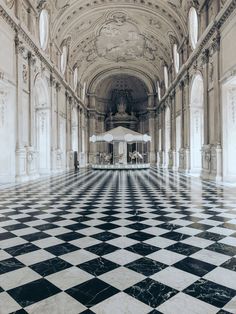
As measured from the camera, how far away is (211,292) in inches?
85.1

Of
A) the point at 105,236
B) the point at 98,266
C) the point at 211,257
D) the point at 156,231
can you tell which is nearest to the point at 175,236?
the point at 156,231

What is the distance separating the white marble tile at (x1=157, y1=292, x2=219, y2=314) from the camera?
1.89 metres

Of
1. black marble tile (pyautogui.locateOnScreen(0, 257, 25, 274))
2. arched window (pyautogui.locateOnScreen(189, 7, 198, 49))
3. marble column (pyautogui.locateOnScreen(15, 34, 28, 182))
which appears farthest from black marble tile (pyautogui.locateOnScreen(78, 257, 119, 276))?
arched window (pyautogui.locateOnScreen(189, 7, 198, 49))

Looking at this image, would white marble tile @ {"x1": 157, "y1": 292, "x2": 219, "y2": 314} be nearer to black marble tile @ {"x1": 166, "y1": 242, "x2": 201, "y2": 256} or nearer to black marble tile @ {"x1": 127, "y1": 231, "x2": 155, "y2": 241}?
black marble tile @ {"x1": 166, "y1": 242, "x2": 201, "y2": 256}

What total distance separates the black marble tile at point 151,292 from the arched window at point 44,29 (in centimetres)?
1521

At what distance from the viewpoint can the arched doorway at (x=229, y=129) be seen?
10.8 metres

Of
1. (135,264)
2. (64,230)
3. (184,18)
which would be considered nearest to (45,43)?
(184,18)

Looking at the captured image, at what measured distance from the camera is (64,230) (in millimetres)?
4043

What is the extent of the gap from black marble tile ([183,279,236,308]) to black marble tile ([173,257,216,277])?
192 millimetres

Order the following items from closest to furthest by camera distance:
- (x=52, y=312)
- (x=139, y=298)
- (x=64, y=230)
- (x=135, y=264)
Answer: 1. (x=52, y=312)
2. (x=139, y=298)
3. (x=135, y=264)
4. (x=64, y=230)

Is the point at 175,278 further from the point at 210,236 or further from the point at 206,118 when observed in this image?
the point at 206,118

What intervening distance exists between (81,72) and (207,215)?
24.6 meters

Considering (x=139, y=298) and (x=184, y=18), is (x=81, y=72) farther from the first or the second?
(x=139, y=298)

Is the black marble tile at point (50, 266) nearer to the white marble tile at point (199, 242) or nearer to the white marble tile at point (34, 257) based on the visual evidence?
the white marble tile at point (34, 257)
